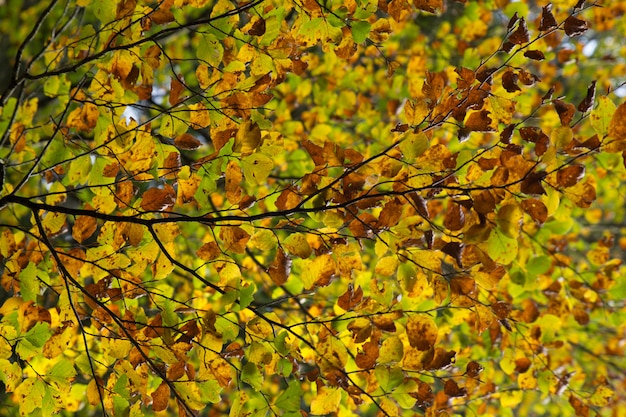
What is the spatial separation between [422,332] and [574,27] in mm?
864

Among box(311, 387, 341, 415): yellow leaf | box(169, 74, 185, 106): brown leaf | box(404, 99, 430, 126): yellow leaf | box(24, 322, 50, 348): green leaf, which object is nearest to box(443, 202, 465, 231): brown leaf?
box(404, 99, 430, 126): yellow leaf

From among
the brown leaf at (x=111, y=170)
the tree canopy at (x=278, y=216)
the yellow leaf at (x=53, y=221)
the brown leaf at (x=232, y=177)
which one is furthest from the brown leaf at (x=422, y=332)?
Answer: the yellow leaf at (x=53, y=221)

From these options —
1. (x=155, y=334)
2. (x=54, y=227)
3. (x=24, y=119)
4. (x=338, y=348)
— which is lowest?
(x=338, y=348)

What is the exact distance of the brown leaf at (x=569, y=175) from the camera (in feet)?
3.99

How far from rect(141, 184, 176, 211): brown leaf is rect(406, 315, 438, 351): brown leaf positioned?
73cm

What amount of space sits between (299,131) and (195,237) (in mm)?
1110

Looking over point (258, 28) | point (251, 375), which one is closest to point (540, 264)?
point (251, 375)

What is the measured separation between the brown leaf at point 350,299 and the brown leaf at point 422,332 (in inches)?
6.1

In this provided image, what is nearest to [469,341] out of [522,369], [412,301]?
[522,369]

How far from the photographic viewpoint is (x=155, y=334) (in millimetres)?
1401

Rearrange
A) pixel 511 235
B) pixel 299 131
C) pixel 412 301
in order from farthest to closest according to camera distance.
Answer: pixel 299 131
pixel 412 301
pixel 511 235

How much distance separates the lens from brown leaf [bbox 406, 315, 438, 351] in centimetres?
135

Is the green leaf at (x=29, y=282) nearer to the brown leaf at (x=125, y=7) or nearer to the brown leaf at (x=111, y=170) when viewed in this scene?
the brown leaf at (x=111, y=170)

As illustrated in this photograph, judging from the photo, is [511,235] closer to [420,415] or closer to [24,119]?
[420,415]
